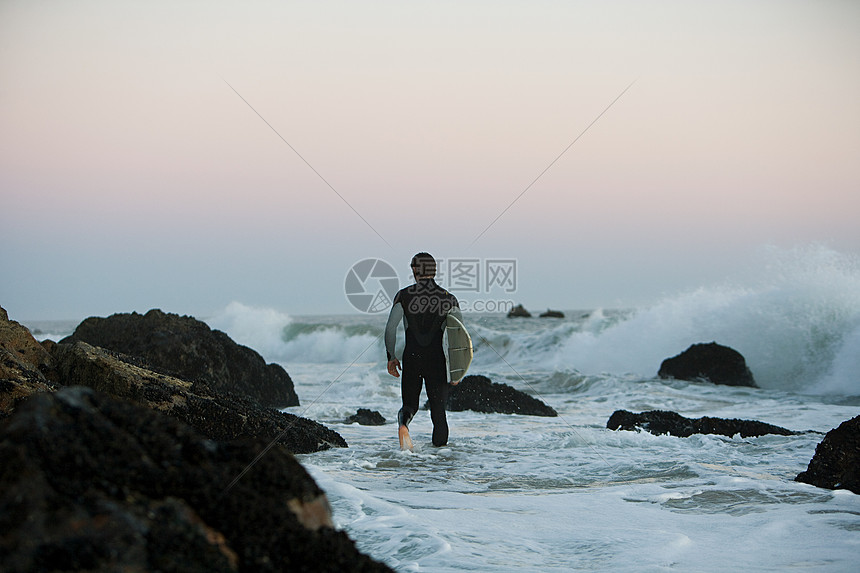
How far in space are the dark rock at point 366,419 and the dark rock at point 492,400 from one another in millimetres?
1432

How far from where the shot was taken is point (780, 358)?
61.7 feet

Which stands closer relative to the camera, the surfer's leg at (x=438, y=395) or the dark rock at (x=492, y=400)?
the surfer's leg at (x=438, y=395)

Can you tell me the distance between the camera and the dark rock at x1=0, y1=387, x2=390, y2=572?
200 cm

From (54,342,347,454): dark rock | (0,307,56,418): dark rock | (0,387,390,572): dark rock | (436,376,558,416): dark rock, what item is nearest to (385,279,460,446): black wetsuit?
(54,342,347,454): dark rock

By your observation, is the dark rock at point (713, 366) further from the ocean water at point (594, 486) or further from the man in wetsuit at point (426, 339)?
the man in wetsuit at point (426, 339)

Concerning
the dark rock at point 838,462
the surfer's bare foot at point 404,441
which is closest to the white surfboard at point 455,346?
the surfer's bare foot at point 404,441

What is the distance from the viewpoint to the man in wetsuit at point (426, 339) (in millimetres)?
8484

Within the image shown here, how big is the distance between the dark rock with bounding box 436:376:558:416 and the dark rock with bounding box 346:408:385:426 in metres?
1.43

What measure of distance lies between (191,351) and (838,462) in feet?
27.5

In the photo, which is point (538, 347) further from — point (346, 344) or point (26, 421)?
point (26, 421)

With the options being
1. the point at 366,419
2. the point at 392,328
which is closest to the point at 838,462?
the point at 392,328

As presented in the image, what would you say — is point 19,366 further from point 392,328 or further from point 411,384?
point 411,384

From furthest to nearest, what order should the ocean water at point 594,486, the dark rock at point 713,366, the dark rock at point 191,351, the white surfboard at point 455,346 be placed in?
the dark rock at point 713,366, the dark rock at point 191,351, the white surfboard at point 455,346, the ocean water at point 594,486

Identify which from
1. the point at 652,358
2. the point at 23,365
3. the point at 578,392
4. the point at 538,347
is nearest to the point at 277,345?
the point at 538,347
